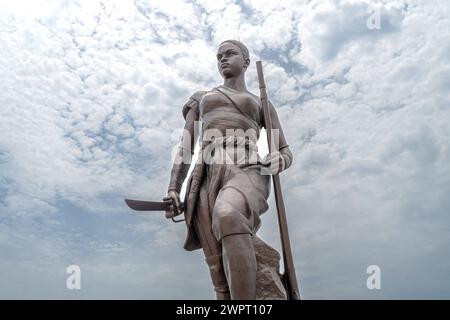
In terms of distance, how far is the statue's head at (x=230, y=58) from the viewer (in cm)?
668

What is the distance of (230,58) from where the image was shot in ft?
21.9

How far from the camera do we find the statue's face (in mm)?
6680

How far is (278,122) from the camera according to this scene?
6.87 meters

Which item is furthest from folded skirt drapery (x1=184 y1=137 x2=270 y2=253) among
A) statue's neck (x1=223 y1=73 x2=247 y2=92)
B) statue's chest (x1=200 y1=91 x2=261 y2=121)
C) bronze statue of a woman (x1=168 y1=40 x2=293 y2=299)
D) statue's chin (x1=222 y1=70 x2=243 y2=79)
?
statue's chin (x1=222 y1=70 x2=243 y2=79)

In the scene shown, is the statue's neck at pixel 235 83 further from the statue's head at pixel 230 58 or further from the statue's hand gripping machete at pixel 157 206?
the statue's hand gripping machete at pixel 157 206

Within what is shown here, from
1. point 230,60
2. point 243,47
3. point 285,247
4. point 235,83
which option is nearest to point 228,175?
point 285,247

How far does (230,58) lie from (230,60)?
0.10 feet

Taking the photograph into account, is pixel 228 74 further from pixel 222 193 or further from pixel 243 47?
pixel 222 193

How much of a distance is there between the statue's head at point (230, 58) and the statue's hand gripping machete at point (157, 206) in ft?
6.74

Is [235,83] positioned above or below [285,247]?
above

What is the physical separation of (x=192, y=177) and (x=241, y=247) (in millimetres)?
1557

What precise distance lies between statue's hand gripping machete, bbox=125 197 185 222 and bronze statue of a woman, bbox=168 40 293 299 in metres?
0.08

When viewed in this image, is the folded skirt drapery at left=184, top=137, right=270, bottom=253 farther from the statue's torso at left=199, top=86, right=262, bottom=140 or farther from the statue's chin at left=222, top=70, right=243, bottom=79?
the statue's chin at left=222, top=70, right=243, bottom=79
